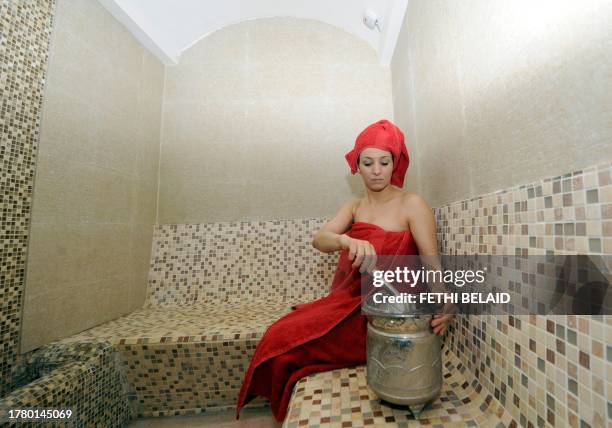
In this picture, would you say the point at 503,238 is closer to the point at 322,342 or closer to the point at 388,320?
the point at 388,320

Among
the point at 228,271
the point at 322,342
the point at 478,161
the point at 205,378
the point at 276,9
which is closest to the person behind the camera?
the point at 478,161

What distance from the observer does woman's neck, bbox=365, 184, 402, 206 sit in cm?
134

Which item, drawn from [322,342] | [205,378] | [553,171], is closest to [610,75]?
[553,171]

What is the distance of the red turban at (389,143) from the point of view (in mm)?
1236

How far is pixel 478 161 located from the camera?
92 cm

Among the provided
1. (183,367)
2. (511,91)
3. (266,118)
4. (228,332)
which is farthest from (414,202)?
(266,118)

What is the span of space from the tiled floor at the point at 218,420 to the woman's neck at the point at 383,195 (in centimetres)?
108

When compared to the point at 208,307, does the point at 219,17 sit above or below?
above

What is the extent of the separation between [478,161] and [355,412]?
837 mm

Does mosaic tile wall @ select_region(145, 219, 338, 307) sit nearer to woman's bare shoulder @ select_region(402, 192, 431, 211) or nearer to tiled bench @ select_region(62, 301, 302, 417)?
tiled bench @ select_region(62, 301, 302, 417)

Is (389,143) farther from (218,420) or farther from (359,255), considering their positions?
(218,420)

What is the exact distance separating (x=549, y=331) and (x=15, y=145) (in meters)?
1.87

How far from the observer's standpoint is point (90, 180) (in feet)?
5.14

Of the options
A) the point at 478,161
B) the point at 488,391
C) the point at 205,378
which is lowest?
the point at 205,378
